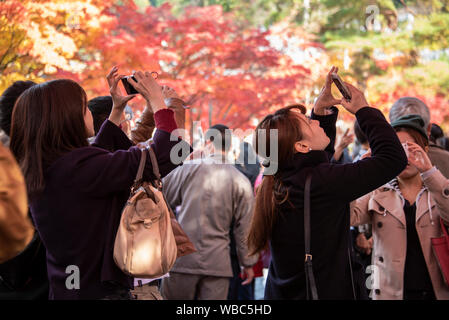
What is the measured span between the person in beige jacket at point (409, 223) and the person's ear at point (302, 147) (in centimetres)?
63

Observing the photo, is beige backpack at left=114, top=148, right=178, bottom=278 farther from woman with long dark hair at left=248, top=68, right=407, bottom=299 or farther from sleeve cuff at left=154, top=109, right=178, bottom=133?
woman with long dark hair at left=248, top=68, right=407, bottom=299

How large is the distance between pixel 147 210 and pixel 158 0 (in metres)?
15.6

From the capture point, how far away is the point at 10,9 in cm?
546

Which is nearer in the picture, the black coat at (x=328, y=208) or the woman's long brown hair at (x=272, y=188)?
the black coat at (x=328, y=208)

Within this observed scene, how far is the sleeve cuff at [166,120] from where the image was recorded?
210 centimetres

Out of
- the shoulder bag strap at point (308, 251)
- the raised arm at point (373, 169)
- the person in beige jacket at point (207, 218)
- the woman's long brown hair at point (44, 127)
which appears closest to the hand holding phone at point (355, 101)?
the raised arm at point (373, 169)

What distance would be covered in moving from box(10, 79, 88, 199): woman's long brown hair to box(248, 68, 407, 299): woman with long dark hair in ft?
2.87

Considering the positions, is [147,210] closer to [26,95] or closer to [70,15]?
[26,95]

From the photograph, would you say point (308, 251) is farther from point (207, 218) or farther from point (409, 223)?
point (207, 218)

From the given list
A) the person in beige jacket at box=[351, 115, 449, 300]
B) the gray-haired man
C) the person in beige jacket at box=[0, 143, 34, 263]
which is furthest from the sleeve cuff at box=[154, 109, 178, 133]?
the gray-haired man

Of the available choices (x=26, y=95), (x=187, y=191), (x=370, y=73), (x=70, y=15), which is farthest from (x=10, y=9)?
(x=370, y=73)

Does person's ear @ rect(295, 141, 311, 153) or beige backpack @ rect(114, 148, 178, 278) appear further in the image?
person's ear @ rect(295, 141, 311, 153)

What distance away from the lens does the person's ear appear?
7.63 feet

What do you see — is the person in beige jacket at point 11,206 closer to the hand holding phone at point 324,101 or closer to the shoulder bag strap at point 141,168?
the shoulder bag strap at point 141,168
